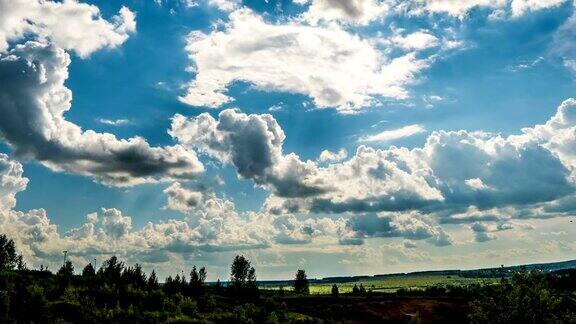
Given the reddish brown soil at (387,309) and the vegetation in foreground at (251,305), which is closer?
the vegetation in foreground at (251,305)

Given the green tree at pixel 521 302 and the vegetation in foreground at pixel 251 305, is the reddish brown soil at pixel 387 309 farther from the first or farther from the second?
the green tree at pixel 521 302

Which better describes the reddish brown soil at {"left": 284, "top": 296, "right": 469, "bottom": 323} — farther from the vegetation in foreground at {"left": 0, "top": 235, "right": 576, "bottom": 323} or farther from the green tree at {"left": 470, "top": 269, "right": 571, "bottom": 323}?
the green tree at {"left": 470, "top": 269, "right": 571, "bottom": 323}

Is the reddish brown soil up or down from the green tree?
down

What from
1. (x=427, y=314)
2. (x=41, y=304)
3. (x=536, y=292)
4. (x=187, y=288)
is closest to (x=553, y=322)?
(x=536, y=292)

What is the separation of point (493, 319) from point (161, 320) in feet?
169

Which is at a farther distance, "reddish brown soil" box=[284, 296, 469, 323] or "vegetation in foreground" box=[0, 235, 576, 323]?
"reddish brown soil" box=[284, 296, 469, 323]

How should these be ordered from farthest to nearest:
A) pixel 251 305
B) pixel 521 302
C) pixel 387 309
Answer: pixel 387 309, pixel 251 305, pixel 521 302

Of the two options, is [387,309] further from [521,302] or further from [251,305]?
[521,302]

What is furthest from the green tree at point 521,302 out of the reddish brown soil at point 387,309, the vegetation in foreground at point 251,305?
the reddish brown soil at point 387,309

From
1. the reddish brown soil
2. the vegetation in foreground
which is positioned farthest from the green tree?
the reddish brown soil

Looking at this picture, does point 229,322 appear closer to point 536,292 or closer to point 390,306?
point 536,292

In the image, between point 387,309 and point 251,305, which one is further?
point 387,309

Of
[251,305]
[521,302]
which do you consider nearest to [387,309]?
[251,305]

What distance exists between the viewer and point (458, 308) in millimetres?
143250
